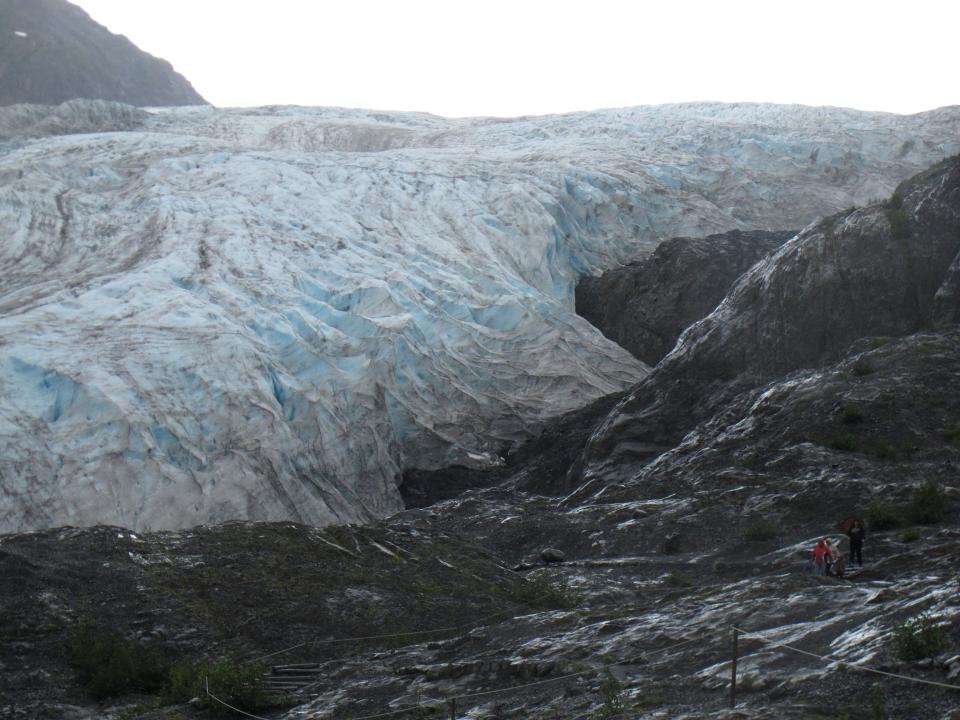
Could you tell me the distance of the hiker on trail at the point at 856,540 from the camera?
636 inches

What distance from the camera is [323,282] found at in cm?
3503

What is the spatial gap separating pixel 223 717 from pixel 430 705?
270cm

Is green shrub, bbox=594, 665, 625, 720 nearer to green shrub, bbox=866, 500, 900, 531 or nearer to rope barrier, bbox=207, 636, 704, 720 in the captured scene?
rope barrier, bbox=207, 636, 704, 720

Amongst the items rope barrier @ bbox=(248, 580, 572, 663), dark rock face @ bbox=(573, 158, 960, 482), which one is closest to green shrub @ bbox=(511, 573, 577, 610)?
Answer: rope barrier @ bbox=(248, 580, 572, 663)

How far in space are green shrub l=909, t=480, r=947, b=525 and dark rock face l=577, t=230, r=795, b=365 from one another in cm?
1901

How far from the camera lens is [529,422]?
1302 inches

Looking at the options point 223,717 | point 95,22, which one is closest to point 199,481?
point 223,717

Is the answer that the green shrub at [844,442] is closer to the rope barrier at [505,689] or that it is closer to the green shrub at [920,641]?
the rope barrier at [505,689]

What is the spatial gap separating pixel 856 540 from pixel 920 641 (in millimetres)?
5294

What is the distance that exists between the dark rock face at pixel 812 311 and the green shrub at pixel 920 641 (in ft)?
48.4

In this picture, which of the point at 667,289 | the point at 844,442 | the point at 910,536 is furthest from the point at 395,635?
the point at 667,289

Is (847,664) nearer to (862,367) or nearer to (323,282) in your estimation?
(862,367)

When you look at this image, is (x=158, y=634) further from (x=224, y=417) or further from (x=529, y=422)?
(x=529, y=422)

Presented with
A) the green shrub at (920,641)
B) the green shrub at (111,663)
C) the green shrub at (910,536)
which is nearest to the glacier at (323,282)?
the green shrub at (111,663)
